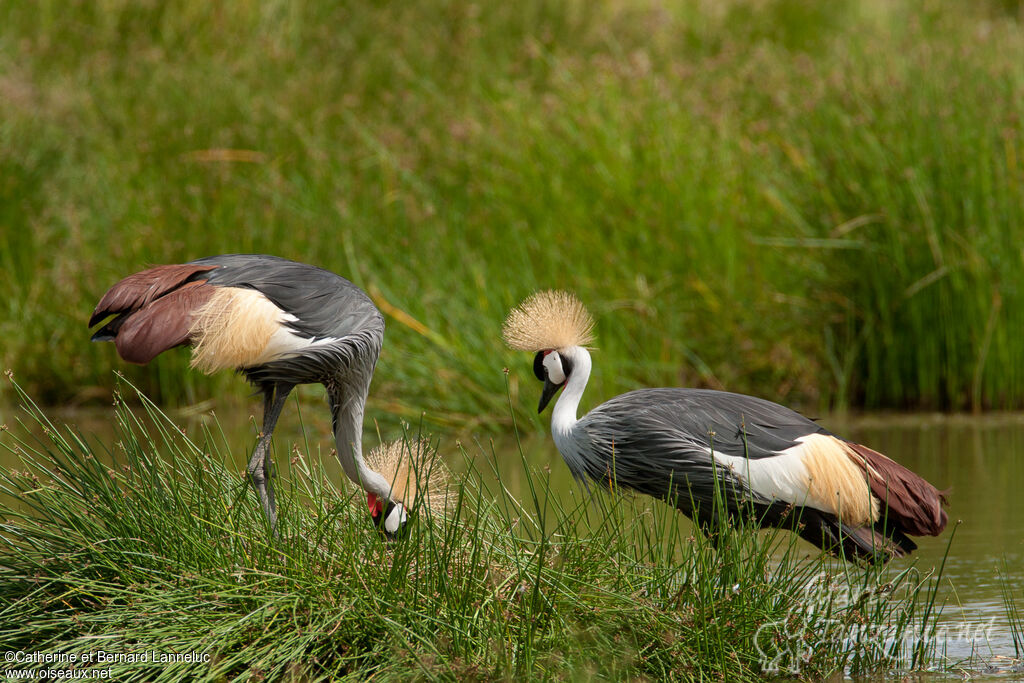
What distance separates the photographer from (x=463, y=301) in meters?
8.23

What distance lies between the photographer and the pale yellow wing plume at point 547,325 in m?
5.03

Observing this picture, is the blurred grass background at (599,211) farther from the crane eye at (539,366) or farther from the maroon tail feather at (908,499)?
the maroon tail feather at (908,499)

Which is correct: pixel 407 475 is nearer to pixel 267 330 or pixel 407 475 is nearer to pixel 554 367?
pixel 267 330

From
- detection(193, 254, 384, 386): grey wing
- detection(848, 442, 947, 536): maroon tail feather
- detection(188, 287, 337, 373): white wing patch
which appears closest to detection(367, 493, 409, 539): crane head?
detection(193, 254, 384, 386): grey wing

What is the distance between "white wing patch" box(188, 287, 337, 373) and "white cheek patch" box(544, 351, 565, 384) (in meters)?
0.93

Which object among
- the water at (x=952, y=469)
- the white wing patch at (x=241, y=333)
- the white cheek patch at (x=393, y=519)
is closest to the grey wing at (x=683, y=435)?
the water at (x=952, y=469)

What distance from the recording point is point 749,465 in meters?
4.66

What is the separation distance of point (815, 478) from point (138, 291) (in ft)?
7.81

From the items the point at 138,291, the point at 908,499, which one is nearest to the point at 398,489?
the point at 138,291

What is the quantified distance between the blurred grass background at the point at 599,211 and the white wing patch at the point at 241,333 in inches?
130

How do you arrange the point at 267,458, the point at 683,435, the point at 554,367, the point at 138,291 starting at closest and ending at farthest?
1. the point at 267,458
2. the point at 138,291
3. the point at 683,435
4. the point at 554,367

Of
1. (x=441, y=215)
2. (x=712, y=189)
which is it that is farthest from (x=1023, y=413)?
(x=441, y=215)

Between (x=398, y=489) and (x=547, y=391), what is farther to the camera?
(x=547, y=391)

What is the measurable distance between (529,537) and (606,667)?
1.06 metres
